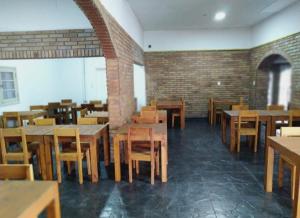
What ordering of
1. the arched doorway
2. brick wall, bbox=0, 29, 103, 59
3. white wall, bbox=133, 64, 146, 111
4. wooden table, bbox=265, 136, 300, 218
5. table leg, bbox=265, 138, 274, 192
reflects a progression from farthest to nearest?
white wall, bbox=133, 64, 146, 111 → the arched doorway → brick wall, bbox=0, 29, 103, 59 → table leg, bbox=265, 138, 274, 192 → wooden table, bbox=265, 136, 300, 218

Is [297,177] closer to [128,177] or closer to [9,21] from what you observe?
[128,177]

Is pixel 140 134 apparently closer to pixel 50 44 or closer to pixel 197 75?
pixel 50 44

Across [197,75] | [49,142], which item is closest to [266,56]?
[197,75]

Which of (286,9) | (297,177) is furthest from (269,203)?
(286,9)

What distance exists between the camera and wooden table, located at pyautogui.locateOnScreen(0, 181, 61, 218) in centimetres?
134

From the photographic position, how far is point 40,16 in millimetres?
4719

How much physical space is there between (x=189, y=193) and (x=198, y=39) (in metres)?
6.42

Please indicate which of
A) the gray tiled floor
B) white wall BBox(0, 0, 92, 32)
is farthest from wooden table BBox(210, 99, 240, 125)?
white wall BBox(0, 0, 92, 32)

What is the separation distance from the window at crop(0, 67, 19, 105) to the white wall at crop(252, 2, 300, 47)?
24.6 feet

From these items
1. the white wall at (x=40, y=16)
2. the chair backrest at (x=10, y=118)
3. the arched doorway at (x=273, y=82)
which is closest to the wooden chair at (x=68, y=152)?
the white wall at (x=40, y=16)

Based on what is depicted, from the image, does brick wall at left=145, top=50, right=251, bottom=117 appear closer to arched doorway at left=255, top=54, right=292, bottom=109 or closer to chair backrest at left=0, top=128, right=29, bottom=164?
arched doorway at left=255, top=54, right=292, bottom=109

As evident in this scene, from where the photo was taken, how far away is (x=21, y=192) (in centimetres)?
155

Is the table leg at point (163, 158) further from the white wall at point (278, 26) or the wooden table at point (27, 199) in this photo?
the white wall at point (278, 26)

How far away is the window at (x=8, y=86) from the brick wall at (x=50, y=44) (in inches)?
59.6
